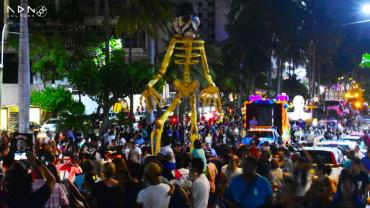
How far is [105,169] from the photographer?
859 centimetres

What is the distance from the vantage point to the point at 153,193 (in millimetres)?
8398

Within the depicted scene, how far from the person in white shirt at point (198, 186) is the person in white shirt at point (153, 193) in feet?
5.90

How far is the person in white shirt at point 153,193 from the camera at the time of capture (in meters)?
8.39

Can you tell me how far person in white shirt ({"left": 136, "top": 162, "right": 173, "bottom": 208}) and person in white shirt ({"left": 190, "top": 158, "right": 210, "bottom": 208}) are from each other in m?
1.80

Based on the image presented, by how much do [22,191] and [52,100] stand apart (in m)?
29.3

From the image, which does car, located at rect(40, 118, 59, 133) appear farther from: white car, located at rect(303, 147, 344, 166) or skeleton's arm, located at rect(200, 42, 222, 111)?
white car, located at rect(303, 147, 344, 166)

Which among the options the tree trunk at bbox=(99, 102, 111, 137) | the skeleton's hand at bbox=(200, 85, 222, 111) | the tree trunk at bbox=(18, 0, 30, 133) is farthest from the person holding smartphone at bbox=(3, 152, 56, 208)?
the tree trunk at bbox=(99, 102, 111, 137)

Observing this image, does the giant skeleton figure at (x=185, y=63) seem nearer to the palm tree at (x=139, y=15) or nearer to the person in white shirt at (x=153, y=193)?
the person in white shirt at (x=153, y=193)

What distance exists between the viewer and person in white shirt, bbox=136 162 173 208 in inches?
330

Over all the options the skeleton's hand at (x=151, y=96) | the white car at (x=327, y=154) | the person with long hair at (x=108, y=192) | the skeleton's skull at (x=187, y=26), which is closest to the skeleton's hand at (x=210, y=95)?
the skeleton's hand at (x=151, y=96)

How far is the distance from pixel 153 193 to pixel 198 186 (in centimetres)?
199

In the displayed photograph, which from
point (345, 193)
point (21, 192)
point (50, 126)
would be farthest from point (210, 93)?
point (50, 126)

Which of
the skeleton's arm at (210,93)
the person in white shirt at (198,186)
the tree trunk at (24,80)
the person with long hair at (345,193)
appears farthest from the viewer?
the tree trunk at (24,80)

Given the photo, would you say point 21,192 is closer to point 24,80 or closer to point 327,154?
point 327,154
